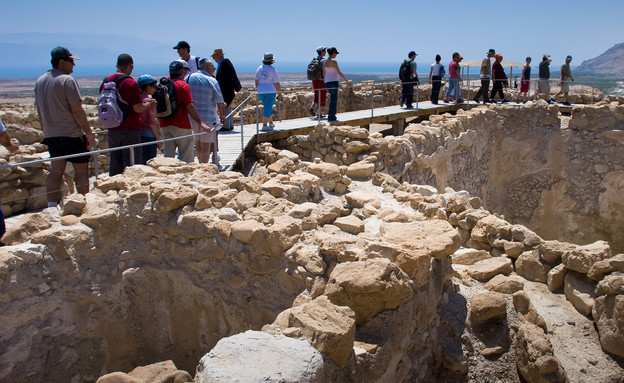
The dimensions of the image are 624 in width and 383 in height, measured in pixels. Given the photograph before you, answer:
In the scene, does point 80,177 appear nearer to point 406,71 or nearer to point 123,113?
point 123,113

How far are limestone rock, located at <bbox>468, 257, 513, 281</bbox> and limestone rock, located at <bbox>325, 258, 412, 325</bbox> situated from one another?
65.7 inches

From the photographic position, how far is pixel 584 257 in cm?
496

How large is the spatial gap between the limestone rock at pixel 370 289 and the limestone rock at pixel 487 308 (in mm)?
957

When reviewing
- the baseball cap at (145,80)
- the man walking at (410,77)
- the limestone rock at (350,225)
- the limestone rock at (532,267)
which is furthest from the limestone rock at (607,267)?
the man walking at (410,77)

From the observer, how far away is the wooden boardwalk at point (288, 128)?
332 inches

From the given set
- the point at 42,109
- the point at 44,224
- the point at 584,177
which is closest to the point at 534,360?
the point at 44,224

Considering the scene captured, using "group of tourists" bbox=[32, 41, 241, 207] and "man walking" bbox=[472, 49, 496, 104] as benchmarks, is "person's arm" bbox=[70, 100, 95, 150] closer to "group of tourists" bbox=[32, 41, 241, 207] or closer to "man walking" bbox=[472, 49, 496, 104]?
"group of tourists" bbox=[32, 41, 241, 207]

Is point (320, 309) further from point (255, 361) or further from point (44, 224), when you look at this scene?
point (44, 224)

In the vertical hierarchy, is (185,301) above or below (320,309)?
below

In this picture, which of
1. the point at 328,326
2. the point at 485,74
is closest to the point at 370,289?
the point at 328,326

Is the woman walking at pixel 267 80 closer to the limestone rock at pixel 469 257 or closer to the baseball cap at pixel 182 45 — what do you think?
the baseball cap at pixel 182 45

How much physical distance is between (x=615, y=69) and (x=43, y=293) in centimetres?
10999

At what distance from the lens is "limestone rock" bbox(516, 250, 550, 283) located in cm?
538

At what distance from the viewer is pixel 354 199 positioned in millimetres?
6066
